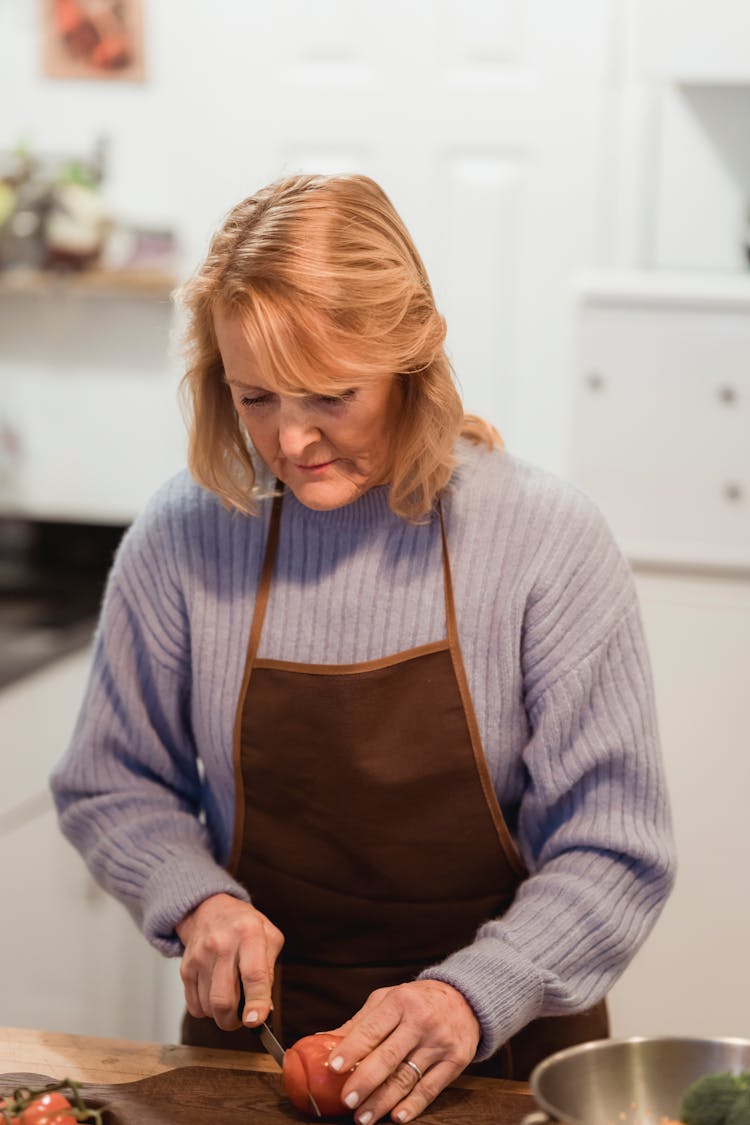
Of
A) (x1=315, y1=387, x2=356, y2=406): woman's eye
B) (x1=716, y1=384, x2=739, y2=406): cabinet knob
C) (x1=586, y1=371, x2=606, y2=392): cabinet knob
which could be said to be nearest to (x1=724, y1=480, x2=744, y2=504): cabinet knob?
(x1=716, y1=384, x2=739, y2=406): cabinet knob

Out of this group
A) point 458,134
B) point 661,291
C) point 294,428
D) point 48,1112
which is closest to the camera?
point 48,1112

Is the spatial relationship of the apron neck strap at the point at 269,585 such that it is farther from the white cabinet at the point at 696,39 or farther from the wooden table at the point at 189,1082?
the white cabinet at the point at 696,39

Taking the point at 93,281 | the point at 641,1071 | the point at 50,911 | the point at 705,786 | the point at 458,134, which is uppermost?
the point at 458,134

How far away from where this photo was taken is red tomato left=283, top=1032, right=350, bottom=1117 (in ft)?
3.32

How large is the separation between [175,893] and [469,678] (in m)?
0.30

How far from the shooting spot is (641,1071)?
2.93 feet

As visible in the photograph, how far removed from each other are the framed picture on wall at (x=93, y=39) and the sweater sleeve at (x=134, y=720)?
1.57 meters

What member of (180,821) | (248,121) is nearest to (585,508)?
(180,821)

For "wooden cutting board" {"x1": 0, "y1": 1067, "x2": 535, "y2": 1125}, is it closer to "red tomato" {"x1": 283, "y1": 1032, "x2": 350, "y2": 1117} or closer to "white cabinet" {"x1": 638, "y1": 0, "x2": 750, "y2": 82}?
"red tomato" {"x1": 283, "y1": 1032, "x2": 350, "y2": 1117}

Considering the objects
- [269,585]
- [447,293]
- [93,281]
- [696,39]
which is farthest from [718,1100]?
[93,281]

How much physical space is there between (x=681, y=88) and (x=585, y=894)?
66.8 inches

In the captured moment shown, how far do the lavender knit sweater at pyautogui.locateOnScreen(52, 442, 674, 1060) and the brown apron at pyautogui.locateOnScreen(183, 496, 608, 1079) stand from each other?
22mm

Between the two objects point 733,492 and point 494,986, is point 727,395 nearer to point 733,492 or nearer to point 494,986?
point 733,492

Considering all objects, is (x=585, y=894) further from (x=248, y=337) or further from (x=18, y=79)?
(x=18, y=79)
